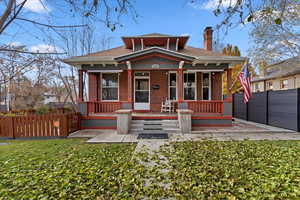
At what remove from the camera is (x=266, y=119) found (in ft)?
29.1

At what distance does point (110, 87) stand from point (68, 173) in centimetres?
763

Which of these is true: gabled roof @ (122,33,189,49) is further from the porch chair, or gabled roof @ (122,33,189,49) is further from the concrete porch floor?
the concrete porch floor

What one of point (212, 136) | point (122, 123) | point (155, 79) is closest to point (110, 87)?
point (155, 79)

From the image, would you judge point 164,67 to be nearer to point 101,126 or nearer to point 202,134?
point 202,134

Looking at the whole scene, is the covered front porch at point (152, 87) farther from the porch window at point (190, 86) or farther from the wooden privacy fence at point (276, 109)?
the wooden privacy fence at point (276, 109)

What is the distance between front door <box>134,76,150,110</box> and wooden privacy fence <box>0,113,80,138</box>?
486 centimetres

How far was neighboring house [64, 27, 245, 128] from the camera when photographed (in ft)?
26.0

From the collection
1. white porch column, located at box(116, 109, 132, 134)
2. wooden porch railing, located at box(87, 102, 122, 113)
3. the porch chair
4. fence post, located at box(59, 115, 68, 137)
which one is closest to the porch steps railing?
the porch chair

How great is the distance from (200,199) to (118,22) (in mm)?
3687

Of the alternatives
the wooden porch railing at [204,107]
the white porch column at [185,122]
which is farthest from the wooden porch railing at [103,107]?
the wooden porch railing at [204,107]

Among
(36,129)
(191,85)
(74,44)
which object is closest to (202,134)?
(191,85)

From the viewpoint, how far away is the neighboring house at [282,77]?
13735 millimetres

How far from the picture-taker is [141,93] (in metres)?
10.3

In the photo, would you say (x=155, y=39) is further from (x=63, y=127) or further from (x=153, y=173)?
(x=153, y=173)
